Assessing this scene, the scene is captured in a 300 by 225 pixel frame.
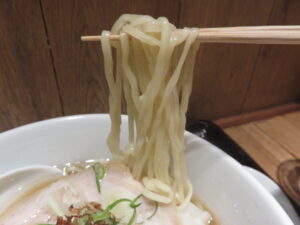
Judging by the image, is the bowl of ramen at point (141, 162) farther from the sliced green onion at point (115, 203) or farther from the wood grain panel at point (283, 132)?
the wood grain panel at point (283, 132)

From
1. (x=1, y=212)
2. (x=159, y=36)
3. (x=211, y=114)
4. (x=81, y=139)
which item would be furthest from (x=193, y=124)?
(x=1, y=212)

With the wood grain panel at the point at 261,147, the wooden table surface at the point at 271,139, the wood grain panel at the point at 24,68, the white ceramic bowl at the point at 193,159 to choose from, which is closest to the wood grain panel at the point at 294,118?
the wooden table surface at the point at 271,139

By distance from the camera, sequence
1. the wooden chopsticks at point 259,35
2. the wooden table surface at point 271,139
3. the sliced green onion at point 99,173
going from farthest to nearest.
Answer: the wooden table surface at point 271,139, the sliced green onion at point 99,173, the wooden chopsticks at point 259,35

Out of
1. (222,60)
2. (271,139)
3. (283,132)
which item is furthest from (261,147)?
(222,60)

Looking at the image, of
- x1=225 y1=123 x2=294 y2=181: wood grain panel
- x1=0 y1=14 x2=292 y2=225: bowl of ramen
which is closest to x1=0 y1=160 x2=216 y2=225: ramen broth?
x1=0 y1=14 x2=292 y2=225: bowl of ramen

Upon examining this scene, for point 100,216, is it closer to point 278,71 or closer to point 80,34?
point 80,34

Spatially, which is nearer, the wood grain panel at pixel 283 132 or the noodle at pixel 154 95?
the noodle at pixel 154 95

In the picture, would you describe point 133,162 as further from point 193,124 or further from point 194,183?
point 193,124

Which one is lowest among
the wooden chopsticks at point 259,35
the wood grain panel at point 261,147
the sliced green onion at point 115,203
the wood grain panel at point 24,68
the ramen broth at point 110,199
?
the wood grain panel at point 261,147
